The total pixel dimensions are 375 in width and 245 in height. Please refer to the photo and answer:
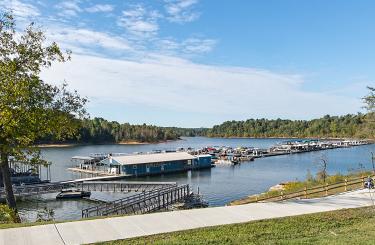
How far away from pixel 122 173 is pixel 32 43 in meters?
71.5

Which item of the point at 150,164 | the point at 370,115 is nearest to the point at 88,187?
the point at 150,164

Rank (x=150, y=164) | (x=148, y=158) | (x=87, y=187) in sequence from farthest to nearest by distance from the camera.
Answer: (x=148, y=158), (x=150, y=164), (x=87, y=187)

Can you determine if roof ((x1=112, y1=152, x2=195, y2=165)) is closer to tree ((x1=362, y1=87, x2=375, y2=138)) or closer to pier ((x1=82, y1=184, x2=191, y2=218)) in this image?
pier ((x1=82, y1=184, x2=191, y2=218))

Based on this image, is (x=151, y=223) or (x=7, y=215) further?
(x=7, y=215)

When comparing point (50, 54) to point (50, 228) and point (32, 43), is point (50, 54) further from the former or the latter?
point (50, 228)

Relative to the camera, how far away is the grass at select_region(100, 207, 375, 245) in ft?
40.1

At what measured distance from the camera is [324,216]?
16062 millimetres

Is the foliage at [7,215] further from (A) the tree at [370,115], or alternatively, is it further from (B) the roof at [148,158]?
(B) the roof at [148,158]

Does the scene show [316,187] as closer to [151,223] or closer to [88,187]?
[151,223]

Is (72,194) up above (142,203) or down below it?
below

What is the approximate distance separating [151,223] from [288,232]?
15.3 ft

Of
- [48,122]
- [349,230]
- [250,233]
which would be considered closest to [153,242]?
[250,233]

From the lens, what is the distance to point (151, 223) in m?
15.2

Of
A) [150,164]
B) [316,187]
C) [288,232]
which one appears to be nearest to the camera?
[288,232]
